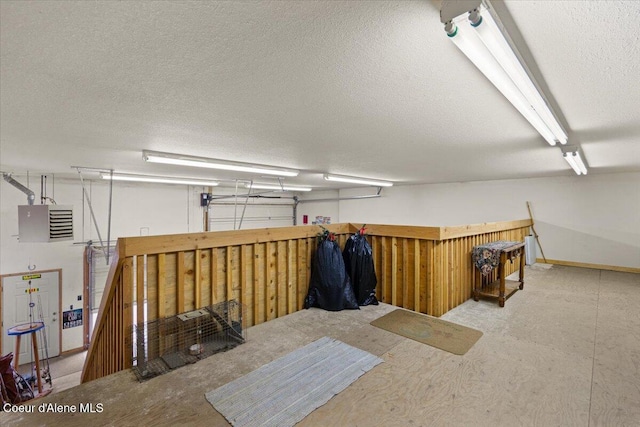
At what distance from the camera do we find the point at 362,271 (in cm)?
369

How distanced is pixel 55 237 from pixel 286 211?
7.55 meters

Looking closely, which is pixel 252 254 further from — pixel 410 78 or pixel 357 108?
pixel 410 78

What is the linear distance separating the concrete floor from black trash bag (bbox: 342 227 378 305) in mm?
345

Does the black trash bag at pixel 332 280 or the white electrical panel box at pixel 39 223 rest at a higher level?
the white electrical panel box at pixel 39 223

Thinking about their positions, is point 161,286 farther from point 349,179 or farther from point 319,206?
point 319,206

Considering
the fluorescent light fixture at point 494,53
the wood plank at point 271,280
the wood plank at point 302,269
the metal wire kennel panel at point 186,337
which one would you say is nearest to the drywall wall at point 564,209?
the wood plank at point 302,269

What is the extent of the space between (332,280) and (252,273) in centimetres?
101

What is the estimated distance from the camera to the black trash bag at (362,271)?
370cm

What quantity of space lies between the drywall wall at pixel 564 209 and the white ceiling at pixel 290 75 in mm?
3537

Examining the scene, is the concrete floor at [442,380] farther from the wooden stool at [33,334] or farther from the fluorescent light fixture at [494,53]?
the wooden stool at [33,334]

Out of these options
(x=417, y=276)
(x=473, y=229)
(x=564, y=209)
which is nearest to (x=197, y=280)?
(x=417, y=276)

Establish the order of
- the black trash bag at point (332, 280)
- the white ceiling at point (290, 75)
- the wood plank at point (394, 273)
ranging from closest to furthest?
1. the white ceiling at point (290, 75)
2. the black trash bag at point (332, 280)
3. the wood plank at point (394, 273)

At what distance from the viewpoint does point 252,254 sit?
10.6 ft

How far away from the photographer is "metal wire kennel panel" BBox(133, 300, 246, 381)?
7.50 ft
